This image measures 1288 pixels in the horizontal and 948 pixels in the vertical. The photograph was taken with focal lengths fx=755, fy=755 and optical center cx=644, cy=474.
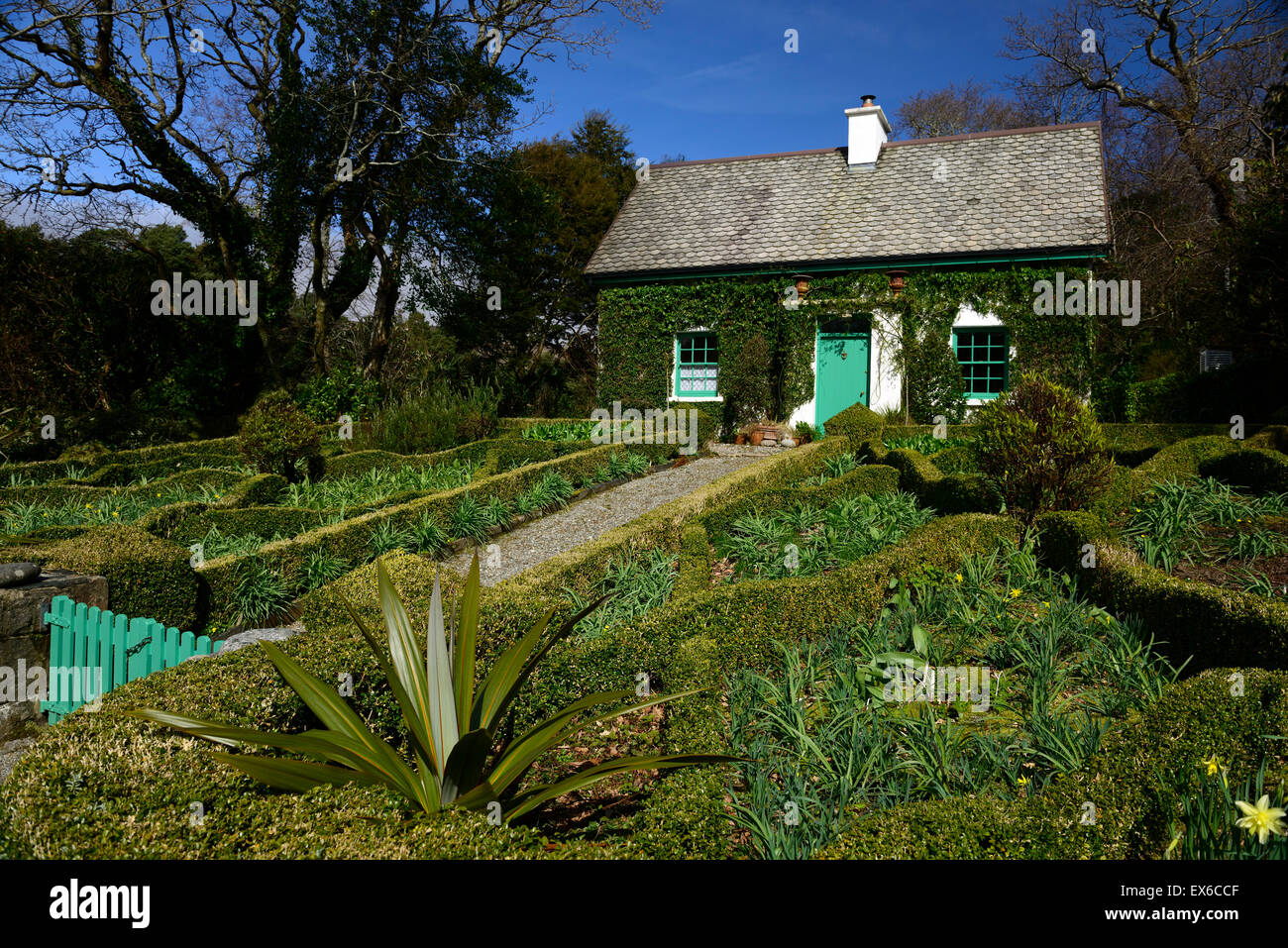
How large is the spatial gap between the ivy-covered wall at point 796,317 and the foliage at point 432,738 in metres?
13.3

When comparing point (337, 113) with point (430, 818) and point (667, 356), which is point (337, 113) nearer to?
point (667, 356)

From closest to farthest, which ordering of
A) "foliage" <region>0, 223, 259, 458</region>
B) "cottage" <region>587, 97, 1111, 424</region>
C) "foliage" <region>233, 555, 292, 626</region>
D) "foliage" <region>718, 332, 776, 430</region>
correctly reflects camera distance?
"foliage" <region>233, 555, 292, 626</region>, "foliage" <region>0, 223, 259, 458</region>, "cottage" <region>587, 97, 1111, 424</region>, "foliage" <region>718, 332, 776, 430</region>

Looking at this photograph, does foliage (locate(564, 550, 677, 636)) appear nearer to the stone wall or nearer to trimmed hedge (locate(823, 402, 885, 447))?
the stone wall

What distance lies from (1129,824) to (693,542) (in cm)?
386

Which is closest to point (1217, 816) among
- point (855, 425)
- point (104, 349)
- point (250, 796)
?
point (250, 796)

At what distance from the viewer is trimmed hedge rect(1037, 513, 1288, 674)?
3652 millimetres

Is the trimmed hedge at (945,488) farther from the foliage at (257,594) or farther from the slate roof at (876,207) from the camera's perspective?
the slate roof at (876,207)

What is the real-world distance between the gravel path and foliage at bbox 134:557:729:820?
2.44 m

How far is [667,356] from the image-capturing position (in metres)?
16.8

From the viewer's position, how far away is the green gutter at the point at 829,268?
46.0ft

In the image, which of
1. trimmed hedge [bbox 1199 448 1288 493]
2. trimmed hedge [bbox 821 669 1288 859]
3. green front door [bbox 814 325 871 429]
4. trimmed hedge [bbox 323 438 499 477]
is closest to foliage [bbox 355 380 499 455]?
trimmed hedge [bbox 323 438 499 477]

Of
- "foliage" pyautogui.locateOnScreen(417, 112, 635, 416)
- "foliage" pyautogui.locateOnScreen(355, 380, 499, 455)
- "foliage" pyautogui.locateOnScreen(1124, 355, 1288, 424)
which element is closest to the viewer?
"foliage" pyautogui.locateOnScreen(355, 380, 499, 455)

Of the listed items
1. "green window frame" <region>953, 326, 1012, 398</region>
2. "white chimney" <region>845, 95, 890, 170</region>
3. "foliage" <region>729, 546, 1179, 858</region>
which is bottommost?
"foliage" <region>729, 546, 1179, 858</region>
